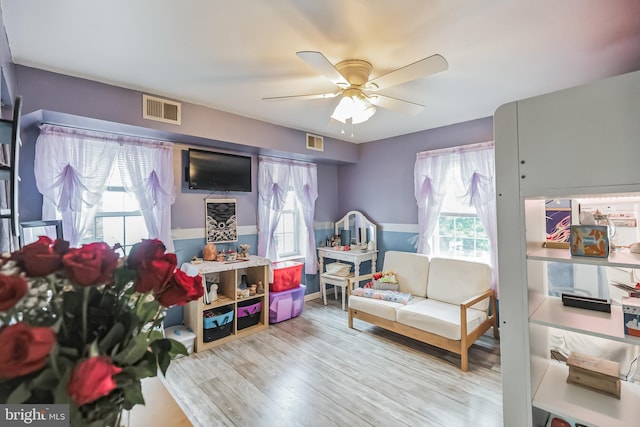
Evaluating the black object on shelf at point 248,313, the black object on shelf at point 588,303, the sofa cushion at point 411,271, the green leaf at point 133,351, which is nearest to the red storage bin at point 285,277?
the black object on shelf at point 248,313

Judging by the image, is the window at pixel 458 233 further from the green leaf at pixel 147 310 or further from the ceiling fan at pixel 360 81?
the green leaf at pixel 147 310

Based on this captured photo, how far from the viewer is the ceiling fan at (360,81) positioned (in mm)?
1771

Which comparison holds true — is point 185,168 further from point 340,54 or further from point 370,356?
point 370,356

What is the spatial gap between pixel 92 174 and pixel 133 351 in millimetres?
2873

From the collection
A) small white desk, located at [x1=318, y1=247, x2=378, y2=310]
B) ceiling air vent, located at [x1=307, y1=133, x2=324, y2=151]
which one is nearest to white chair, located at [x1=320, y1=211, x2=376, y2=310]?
small white desk, located at [x1=318, y1=247, x2=378, y2=310]

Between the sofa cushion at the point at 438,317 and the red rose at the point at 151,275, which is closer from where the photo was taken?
the red rose at the point at 151,275

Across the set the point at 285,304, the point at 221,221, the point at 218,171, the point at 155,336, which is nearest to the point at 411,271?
the point at 285,304

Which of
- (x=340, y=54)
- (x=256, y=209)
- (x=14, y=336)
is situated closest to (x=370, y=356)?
(x=256, y=209)

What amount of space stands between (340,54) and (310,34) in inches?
11.8

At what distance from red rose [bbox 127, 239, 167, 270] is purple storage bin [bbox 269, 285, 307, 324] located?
10.6 ft

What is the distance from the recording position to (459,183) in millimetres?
3703

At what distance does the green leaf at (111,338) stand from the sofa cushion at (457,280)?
3.33 m

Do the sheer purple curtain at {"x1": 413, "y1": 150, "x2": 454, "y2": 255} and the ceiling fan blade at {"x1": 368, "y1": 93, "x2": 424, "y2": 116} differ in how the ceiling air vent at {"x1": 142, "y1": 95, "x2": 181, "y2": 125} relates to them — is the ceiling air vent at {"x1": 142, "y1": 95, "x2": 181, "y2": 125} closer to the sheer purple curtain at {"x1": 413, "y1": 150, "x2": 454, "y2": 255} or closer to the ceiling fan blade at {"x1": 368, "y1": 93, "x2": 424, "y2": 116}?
the ceiling fan blade at {"x1": 368, "y1": 93, "x2": 424, "y2": 116}

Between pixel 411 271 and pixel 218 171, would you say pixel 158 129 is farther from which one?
pixel 411 271
